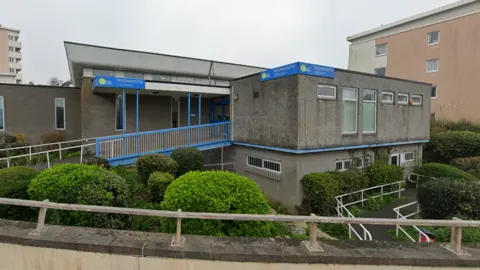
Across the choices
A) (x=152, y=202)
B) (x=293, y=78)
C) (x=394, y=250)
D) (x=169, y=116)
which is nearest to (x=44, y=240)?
(x=394, y=250)

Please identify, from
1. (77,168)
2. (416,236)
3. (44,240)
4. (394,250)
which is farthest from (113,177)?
(416,236)

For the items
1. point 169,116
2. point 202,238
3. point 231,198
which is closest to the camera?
point 202,238

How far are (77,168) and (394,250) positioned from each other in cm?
508

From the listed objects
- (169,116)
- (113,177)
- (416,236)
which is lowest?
(416,236)

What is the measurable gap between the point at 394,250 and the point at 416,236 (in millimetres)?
5389

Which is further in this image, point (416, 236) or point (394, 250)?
point (416, 236)

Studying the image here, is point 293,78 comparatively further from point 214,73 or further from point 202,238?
point 214,73

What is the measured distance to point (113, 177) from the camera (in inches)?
191

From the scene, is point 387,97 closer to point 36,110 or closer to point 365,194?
point 365,194

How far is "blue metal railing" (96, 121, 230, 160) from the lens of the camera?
32.7 ft

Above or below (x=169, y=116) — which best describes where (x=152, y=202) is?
below

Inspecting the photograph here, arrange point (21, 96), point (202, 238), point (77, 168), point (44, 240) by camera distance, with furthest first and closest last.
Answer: point (21, 96)
point (77, 168)
point (202, 238)
point (44, 240)

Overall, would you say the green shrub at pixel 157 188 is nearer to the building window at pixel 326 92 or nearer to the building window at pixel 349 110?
the building window at pixel 326 92

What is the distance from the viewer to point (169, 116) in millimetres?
14875
